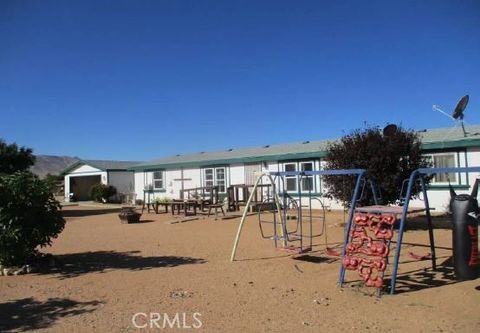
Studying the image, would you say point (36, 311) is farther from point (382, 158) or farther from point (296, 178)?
point (296, 178)

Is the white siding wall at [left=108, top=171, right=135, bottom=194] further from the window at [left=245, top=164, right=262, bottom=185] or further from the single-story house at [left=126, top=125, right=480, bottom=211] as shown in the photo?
the window at [left=245, top=164, right=262, bottom=185]

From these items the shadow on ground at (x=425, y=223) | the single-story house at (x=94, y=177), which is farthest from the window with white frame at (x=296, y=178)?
the single-story house at (x=94, y=177)

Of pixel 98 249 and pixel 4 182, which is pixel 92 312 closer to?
pixel 4 182

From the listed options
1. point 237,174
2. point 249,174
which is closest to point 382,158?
point 249,174

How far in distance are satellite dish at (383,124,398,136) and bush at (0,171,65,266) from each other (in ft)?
28.9

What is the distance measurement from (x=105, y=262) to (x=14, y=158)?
18497 mm

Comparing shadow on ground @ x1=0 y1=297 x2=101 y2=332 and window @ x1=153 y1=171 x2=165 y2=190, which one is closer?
shadow on ground @ x1=0 y1=297 x2=101 y2=332

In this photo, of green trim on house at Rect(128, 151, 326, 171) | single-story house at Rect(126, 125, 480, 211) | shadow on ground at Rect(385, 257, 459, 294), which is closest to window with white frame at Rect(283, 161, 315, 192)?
single-story house at Rect(126, 125, 480, 211)

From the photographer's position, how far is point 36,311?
19.7 feet

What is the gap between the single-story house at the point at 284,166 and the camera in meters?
16.5

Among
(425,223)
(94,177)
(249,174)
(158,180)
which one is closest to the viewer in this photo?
(425,223)

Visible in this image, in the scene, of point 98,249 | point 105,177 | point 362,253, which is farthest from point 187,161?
point 362,253

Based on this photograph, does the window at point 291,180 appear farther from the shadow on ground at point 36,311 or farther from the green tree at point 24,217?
the shadow on ground at point 36,311

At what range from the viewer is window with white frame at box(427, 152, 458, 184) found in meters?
16.7
